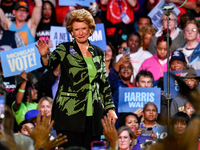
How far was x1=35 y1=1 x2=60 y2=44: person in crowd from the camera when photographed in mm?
6590

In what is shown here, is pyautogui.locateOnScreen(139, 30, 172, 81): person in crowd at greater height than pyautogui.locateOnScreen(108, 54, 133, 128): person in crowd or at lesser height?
greater

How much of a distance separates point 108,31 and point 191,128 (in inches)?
220

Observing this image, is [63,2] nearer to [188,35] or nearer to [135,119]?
[188,35]

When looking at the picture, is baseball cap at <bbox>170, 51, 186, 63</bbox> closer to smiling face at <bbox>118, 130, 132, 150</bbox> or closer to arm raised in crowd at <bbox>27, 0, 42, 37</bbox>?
smiling face at <bbox>118, 130, 132, 150</bbox>

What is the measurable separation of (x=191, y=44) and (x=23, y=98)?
2.68 metres

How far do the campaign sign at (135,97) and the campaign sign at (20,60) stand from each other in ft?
4.66

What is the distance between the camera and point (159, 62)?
19.2 ft

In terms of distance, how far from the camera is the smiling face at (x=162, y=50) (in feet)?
19.2

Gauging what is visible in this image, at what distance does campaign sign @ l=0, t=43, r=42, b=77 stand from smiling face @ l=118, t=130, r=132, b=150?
1.89 m

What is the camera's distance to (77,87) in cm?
273

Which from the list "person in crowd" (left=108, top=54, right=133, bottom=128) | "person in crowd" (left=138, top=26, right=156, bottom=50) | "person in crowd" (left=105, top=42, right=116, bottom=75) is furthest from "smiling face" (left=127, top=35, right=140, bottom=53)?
"person in crowd" (left=108, top=54, right=133, bottom=128)

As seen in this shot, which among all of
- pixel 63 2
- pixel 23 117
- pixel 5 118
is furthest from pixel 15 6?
pixel 5 118

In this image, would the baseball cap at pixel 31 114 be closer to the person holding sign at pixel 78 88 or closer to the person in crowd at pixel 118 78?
the person in crowd at pixel 118 78

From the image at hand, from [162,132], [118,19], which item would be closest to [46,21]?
[118,19]
